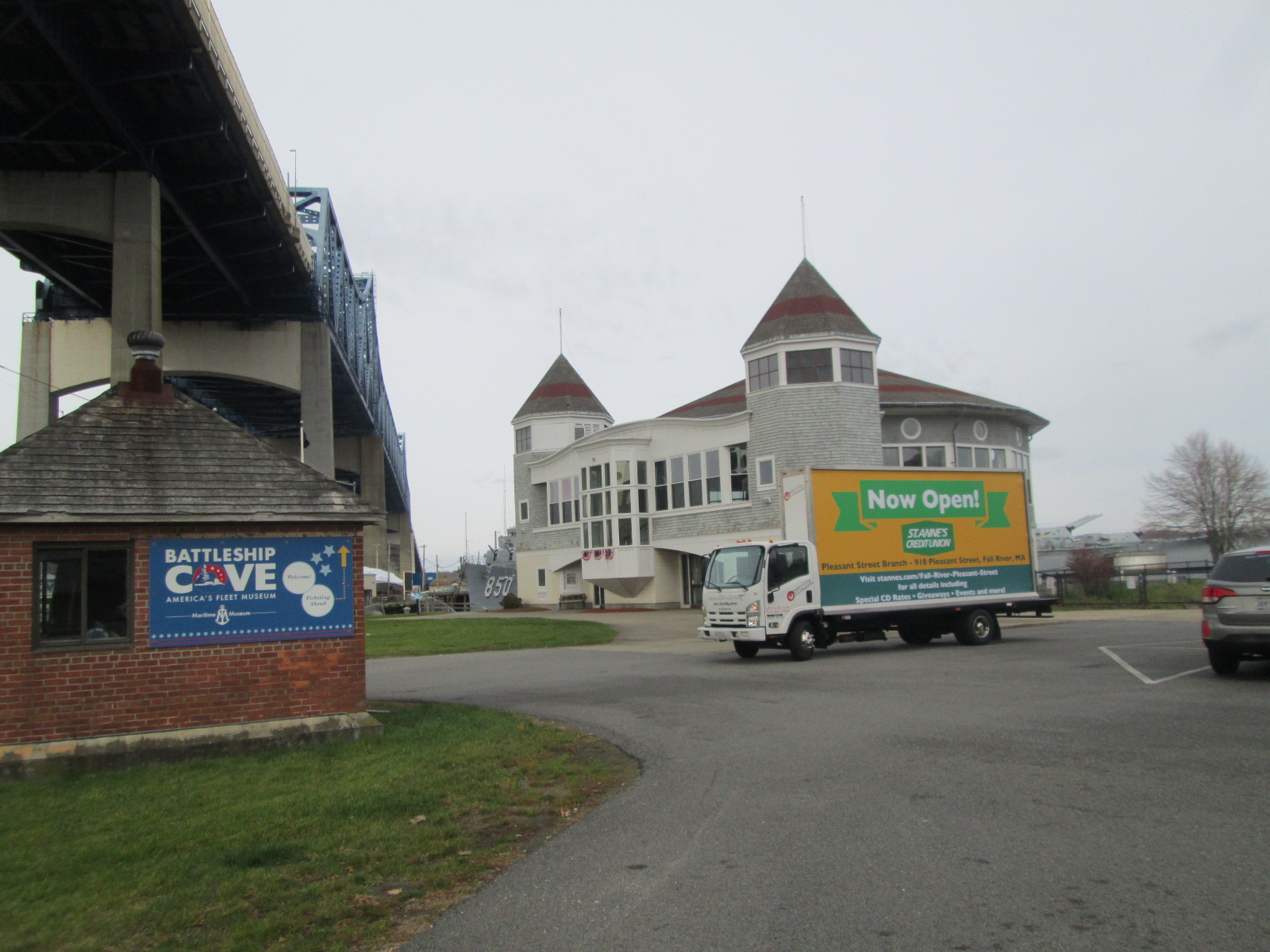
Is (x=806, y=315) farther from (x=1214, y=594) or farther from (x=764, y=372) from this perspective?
(x=1214, y=594)

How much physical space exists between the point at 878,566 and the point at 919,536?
1.38m

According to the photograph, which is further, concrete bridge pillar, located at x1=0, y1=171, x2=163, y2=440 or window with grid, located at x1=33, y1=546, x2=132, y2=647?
concrete bridge pillar, located at x1=0, y1=171, x2=163, y2=440

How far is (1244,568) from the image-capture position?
12.9 metres

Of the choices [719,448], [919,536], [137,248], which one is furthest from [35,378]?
[919,536]

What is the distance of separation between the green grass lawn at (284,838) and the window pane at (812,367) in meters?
27.7

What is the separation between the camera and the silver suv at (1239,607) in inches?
493

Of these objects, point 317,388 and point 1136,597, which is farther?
point 317,388

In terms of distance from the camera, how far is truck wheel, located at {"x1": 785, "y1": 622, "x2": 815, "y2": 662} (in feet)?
60.9

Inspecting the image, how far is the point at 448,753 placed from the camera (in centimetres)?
973

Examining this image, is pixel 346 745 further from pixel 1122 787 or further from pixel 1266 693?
pixel 1266 693

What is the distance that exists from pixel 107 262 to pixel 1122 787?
113 feet

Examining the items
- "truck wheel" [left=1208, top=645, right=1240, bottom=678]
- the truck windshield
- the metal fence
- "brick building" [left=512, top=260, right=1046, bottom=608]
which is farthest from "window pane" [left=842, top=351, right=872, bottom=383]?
"truck wheel" [left=1208, top=645, right=1240, bottom=678]

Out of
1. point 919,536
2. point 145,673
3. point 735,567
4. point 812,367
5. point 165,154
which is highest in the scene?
point 165,154

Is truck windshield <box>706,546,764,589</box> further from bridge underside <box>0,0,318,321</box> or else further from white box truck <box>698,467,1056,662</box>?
bridge underside <box>0,0,318,321</box>
